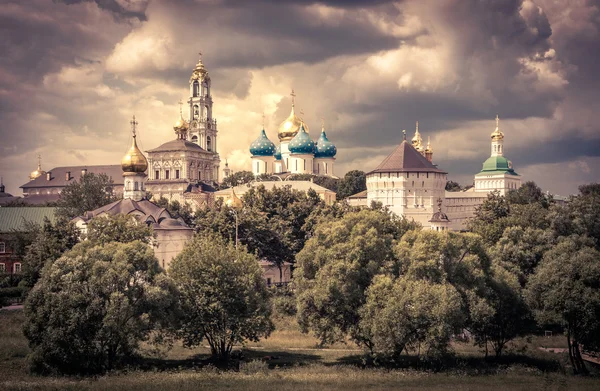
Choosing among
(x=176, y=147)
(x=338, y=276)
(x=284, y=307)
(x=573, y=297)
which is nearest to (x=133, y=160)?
(x=284, y=307)

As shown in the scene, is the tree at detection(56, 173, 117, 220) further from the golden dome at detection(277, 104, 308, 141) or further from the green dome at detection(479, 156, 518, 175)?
the green dome at detection(479, 156, 518, 175)

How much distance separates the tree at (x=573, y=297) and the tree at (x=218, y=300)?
12122 millimetres

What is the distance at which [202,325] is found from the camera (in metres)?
31.0

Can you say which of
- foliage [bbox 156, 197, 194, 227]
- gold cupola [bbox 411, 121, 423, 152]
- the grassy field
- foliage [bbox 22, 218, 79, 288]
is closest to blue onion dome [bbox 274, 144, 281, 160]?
gold cupola [bbox 411, 121, 423, 152]

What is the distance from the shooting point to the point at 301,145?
4060 inches

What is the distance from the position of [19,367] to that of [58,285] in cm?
341

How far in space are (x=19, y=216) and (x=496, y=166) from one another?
Result: 237ft

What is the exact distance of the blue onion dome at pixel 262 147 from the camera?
360ft

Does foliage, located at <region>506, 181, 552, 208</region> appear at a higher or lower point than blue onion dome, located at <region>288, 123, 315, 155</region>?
lower

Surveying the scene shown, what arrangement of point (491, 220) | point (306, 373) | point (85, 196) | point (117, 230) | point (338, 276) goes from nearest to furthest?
point (306, 373) < point (338, 276) < point (117, 230) < point (491, 220) < point (85, 196)

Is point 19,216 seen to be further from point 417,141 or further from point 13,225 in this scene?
point 417,141

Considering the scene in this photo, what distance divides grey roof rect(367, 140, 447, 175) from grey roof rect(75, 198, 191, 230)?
89.1 ft

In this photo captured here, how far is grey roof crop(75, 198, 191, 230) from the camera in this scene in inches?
1915

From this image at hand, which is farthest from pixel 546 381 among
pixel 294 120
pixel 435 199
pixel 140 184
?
pixel 294 120
